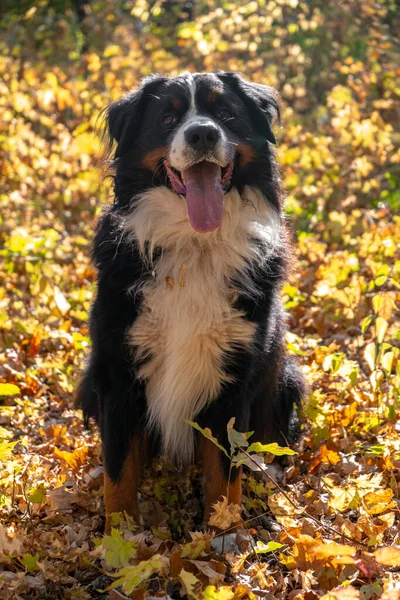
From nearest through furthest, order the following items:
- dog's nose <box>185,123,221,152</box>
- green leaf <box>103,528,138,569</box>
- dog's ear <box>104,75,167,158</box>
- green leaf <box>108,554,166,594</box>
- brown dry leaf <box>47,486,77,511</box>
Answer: green leaf <box>108,554,166,594</box>, green leaf <box>103,528,138,569</box>, dog's nose <box>185,123,221,152</box>, brown dry leaf <box>47,486,77,511</box>, dog's ear <box>104,75,167,158</box>

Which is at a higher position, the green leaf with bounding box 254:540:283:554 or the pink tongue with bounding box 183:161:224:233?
the pink tongue with bounding box 183:161:224:233

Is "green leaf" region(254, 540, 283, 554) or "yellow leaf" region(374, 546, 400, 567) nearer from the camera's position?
"yellow leaf" region(374, 546, 400, 567)

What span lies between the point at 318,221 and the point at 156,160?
402cm

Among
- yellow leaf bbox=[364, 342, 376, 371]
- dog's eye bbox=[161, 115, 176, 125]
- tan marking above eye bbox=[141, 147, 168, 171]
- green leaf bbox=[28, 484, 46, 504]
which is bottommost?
green leaf bbox=[28, 484, 46, 504]

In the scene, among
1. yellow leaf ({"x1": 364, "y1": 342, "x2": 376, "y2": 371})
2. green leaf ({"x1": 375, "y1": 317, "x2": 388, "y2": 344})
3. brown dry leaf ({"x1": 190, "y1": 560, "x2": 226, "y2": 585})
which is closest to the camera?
brown dry leaf ({"x1": 190, "y1": 560, "x2": 226, "y2": 585})

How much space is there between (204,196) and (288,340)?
4.88 feet

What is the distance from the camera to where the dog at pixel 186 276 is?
10.0 feet

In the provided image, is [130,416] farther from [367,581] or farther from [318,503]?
[367,581]

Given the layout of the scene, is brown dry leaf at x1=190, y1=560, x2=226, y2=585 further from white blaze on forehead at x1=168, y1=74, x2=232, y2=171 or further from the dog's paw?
white blaze on forehead at x1=168, y1=74, x2=232, y2=171

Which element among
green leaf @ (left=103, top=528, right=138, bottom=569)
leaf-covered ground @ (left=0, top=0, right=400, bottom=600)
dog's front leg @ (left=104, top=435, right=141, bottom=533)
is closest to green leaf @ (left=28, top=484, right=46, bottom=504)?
leaf-covered ground @ (left=0, top=0, right=400, bottom=600)

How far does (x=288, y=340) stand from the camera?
172 inches

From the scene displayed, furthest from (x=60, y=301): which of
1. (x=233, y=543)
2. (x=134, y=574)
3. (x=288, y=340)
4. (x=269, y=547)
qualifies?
(x=134, y=574)

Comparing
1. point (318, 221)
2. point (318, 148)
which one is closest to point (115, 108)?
point (318, 221)

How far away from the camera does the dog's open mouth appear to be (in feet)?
10.3
